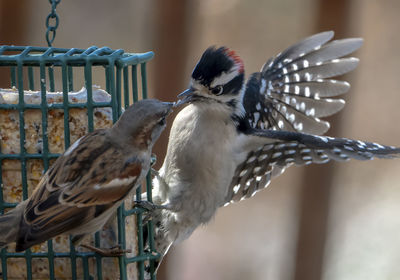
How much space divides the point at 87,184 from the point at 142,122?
44cm

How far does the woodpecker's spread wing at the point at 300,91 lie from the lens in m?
5.52

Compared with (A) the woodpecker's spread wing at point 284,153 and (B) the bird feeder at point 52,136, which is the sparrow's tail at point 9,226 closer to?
(B) the bird feeder at point 52,136

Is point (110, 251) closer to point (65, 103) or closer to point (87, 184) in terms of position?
point (87, 184)

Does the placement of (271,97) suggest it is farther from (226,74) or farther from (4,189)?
(4,189)

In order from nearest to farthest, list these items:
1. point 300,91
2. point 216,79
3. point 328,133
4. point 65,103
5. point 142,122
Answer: point 142,122
point 65,103
point 216,79
point 300,91
point 328,133

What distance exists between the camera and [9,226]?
144 inches

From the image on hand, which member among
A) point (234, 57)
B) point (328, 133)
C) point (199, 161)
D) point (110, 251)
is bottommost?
point (328, 133)

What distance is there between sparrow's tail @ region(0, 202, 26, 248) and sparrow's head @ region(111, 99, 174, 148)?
25.0 inches

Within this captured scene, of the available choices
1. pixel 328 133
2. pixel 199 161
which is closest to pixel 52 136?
pixel 199 161

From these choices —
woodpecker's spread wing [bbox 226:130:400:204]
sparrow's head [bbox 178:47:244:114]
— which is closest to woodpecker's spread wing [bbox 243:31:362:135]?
woodpecker's spread wing [bbox 226:130:400:204]

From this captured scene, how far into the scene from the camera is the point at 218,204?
16.7ft

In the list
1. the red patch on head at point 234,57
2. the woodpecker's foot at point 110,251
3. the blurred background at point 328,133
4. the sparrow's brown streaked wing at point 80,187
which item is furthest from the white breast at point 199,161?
the blurred background at point 328,133

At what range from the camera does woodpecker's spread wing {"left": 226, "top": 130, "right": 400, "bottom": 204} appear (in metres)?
4.63

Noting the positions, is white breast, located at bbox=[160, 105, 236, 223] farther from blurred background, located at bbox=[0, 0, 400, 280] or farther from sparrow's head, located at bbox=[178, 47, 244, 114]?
blurred background, located at bbox=[0, 0, 400, 280]
